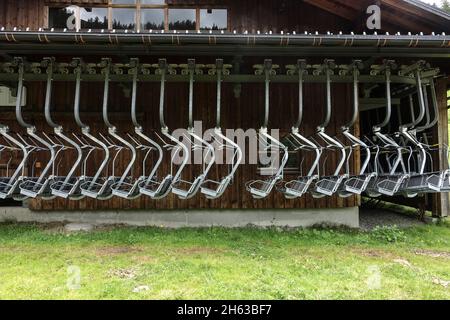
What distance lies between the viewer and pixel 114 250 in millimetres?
5992

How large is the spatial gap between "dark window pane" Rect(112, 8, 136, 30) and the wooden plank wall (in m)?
1.44

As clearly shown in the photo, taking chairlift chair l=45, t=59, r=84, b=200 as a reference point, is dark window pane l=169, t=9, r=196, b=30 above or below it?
above

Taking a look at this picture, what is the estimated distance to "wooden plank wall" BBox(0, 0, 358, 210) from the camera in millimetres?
7754

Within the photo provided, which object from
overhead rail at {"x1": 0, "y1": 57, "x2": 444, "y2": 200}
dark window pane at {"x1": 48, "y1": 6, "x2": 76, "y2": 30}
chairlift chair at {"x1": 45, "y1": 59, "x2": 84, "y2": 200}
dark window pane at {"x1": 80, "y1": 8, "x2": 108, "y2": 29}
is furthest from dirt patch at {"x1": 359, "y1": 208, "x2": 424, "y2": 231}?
dark window pane at {"x1": 48, "y1": 6, "x2": 76, "y2": 30}

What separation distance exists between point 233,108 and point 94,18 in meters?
3.78

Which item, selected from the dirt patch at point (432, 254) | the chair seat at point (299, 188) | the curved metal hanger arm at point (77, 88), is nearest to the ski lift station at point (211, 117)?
the chair seat at point (299, 188)

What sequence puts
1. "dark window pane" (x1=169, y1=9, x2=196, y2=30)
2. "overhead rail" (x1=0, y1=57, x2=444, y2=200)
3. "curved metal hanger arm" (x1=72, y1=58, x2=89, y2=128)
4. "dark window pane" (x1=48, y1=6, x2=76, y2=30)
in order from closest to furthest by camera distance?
"overhead rail" (x1=0, y1=57, x2=444, y2=200)
"curved metal hanger arm" (x1=72, y1=58, x2=89, y2=128)
"dark window pane" (x1=48, y1=6, x2=76, y2=30)
"dark window pane" (x1=169, y1=9, x2=196, y2=30)

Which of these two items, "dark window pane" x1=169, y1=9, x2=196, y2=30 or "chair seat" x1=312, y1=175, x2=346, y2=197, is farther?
"dark window pane" x1=169, y1=9, x2=196, y2=30

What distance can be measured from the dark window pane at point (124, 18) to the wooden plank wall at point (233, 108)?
1.44m

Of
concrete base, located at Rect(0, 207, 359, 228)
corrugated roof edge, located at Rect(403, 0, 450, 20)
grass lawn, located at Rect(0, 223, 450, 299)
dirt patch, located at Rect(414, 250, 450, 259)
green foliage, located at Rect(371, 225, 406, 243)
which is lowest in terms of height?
dirt patch, located at Rect(414, 250, 450, 259)

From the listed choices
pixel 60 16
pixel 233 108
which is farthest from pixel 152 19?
pixel 233 108

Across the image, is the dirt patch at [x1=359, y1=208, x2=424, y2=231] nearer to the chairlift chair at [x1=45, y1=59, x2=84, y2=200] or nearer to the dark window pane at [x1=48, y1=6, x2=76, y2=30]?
the chairlift chair at [x1=45, y1=59, x2=84, y2=200]

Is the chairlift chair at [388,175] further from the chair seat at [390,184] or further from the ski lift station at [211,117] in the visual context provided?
the ski lift station at [211,117]

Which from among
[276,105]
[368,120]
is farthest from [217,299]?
[368,120]
